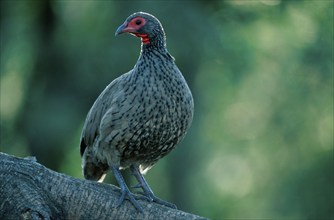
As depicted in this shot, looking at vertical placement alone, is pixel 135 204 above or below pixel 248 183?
below

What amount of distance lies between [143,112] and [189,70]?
9.85 metres

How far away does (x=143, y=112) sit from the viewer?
5723 millimetres

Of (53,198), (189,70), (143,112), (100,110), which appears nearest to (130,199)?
(53,198)

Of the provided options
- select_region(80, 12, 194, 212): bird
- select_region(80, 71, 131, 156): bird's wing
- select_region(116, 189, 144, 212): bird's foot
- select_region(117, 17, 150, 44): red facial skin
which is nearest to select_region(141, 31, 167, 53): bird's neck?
select_region(80, 12, 194, 212): bird

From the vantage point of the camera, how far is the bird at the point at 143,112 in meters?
5.74

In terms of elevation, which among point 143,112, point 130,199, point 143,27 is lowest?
point 130,199

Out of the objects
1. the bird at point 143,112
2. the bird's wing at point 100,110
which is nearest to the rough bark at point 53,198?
the bird at point 143,112

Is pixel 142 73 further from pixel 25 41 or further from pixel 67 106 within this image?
pixel 25 41

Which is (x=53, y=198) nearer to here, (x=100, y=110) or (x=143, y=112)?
(x=143, y=112)

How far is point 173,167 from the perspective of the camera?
16.0 m

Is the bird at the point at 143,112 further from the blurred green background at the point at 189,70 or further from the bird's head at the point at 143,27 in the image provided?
the blurred green background at the point at 189,70

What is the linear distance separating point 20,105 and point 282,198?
23.1 ft

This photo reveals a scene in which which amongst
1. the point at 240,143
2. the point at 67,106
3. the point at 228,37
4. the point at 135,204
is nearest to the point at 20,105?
the point at 67,106

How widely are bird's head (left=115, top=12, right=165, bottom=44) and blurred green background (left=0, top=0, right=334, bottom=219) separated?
8338mm
